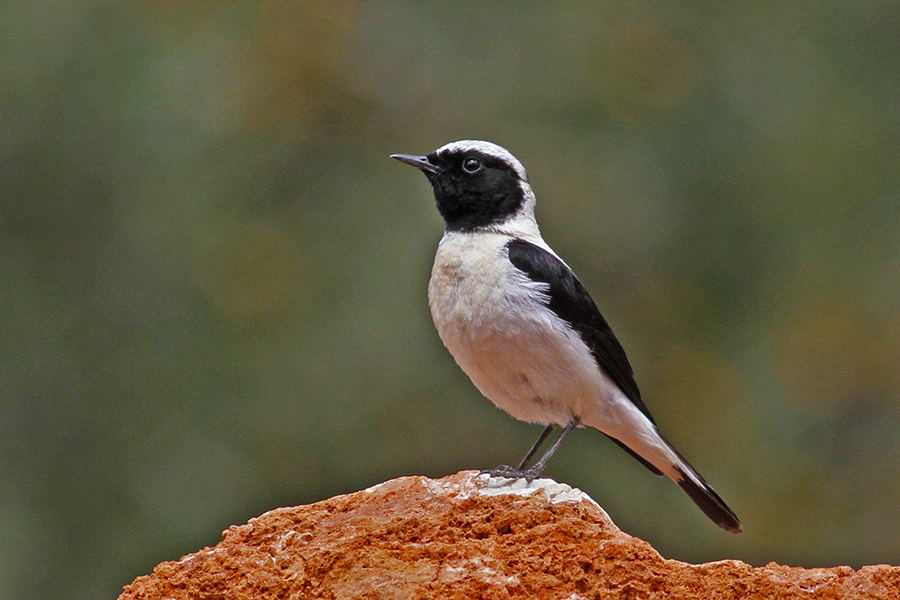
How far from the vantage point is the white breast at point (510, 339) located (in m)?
4.67

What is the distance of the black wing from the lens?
16.1 ft

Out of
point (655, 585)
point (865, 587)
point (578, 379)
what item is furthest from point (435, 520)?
point (865, 587)

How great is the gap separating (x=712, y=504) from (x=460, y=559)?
1.70 meters

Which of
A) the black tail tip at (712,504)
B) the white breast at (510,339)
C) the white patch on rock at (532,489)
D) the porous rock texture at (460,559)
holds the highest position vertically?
the white breast at (510,339)

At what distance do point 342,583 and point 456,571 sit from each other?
0.39 meters

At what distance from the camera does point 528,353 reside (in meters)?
4.69

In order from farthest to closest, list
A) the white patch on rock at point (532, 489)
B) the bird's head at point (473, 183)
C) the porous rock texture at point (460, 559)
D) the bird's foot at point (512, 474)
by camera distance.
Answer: the bird's head at point (473, 183), the bird's foot at point (512, 474), the white patch on rock at point (532, 489), the porous rock texture at point (460, 559)

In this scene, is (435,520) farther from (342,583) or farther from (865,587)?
(865,587)

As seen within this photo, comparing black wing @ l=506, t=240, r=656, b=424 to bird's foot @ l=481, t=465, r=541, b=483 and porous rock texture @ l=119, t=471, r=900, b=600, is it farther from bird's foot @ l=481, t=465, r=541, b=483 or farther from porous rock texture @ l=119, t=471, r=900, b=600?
porous rock texture @ l=119, t=471, r=900, b=600

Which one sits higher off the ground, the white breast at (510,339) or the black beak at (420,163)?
the black beak at (420,163)

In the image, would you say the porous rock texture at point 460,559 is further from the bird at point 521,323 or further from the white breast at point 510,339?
the white breast at point 510,339

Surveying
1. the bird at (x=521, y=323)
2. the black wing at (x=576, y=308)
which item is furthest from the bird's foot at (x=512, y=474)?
the black wing at (x=576, y=308)

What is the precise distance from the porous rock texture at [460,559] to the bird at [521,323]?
46 cm

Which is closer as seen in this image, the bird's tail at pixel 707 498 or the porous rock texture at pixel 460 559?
the porous rock texture at pixel 460 559
